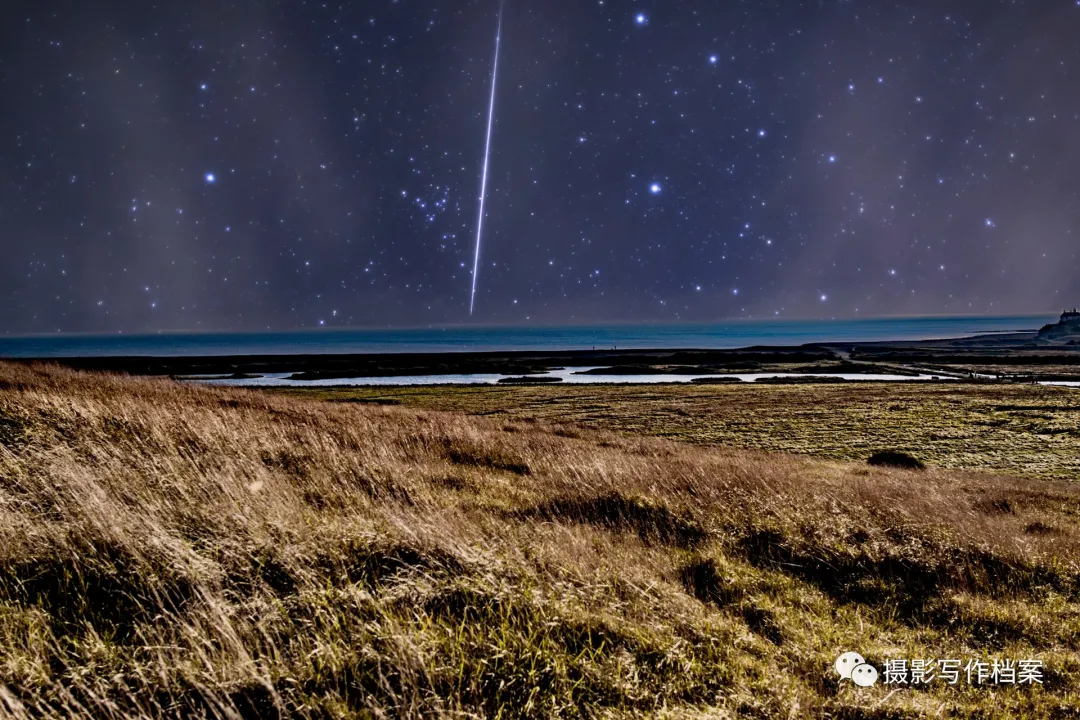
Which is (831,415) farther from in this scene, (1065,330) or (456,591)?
(1065,330)

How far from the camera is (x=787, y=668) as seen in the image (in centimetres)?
405

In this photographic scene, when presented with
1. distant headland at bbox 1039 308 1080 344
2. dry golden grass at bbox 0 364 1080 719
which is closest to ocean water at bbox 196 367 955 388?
dry golden grass at bbox 0 364 1080 719

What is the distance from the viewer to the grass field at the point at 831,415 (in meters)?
23.5

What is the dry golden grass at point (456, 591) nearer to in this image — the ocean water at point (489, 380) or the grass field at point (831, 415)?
the grass field at point (831, 415)

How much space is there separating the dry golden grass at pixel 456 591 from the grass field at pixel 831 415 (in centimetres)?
1768

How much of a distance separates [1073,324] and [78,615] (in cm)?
25113

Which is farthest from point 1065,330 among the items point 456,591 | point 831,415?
point 456,591

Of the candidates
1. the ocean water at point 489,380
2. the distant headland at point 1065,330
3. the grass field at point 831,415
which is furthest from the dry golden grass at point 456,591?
the distant headland at point 1065,330

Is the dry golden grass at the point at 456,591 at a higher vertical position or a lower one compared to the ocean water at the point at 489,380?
higher

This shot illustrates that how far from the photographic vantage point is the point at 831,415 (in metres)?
34.2

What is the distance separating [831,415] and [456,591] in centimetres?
3627

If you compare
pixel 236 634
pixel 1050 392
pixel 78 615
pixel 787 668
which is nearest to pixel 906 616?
pixel 787 668

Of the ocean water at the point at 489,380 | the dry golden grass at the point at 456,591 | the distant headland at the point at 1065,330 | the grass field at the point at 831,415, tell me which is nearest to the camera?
the dry golden grass at the point at 456,591

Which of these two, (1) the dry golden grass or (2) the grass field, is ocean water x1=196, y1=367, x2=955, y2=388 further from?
(1) the dry golden grass
